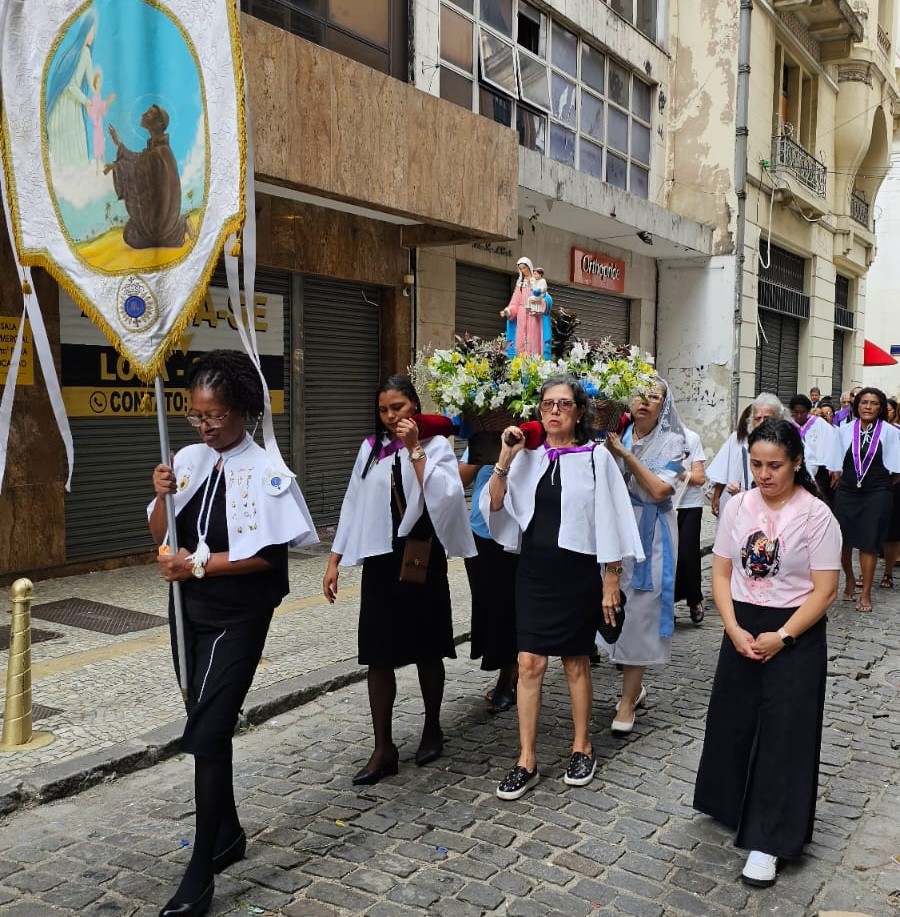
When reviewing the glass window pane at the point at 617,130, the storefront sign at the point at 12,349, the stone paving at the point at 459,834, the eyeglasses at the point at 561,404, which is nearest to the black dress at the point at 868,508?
the stone paving at the point at 459,834

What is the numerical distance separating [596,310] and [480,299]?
14.1 ft

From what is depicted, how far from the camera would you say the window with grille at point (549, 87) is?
12.9 meters

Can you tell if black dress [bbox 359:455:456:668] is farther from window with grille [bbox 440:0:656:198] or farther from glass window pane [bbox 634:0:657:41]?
glass window pane [bbox 634:0:657:41]

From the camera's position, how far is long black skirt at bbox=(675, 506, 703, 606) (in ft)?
25.2

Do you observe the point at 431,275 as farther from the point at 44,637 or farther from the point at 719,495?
the point at 44,637

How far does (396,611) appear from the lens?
4.43 meters

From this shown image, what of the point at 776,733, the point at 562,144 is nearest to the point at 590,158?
the point at 562,144

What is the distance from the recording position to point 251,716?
5242 millimetres

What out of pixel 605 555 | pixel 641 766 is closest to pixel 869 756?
pixel 641 766

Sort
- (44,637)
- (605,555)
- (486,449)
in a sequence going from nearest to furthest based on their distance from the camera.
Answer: (605,555)
(486,449)
(44,637)

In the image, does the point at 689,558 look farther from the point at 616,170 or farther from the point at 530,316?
the point at 616,170

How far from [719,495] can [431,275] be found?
588 centimetres

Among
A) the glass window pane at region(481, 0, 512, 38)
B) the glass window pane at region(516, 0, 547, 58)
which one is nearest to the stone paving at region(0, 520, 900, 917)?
the glass window pane at region(481, 0, 512, 38)

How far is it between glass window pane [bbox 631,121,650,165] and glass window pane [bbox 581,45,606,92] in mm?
1633
